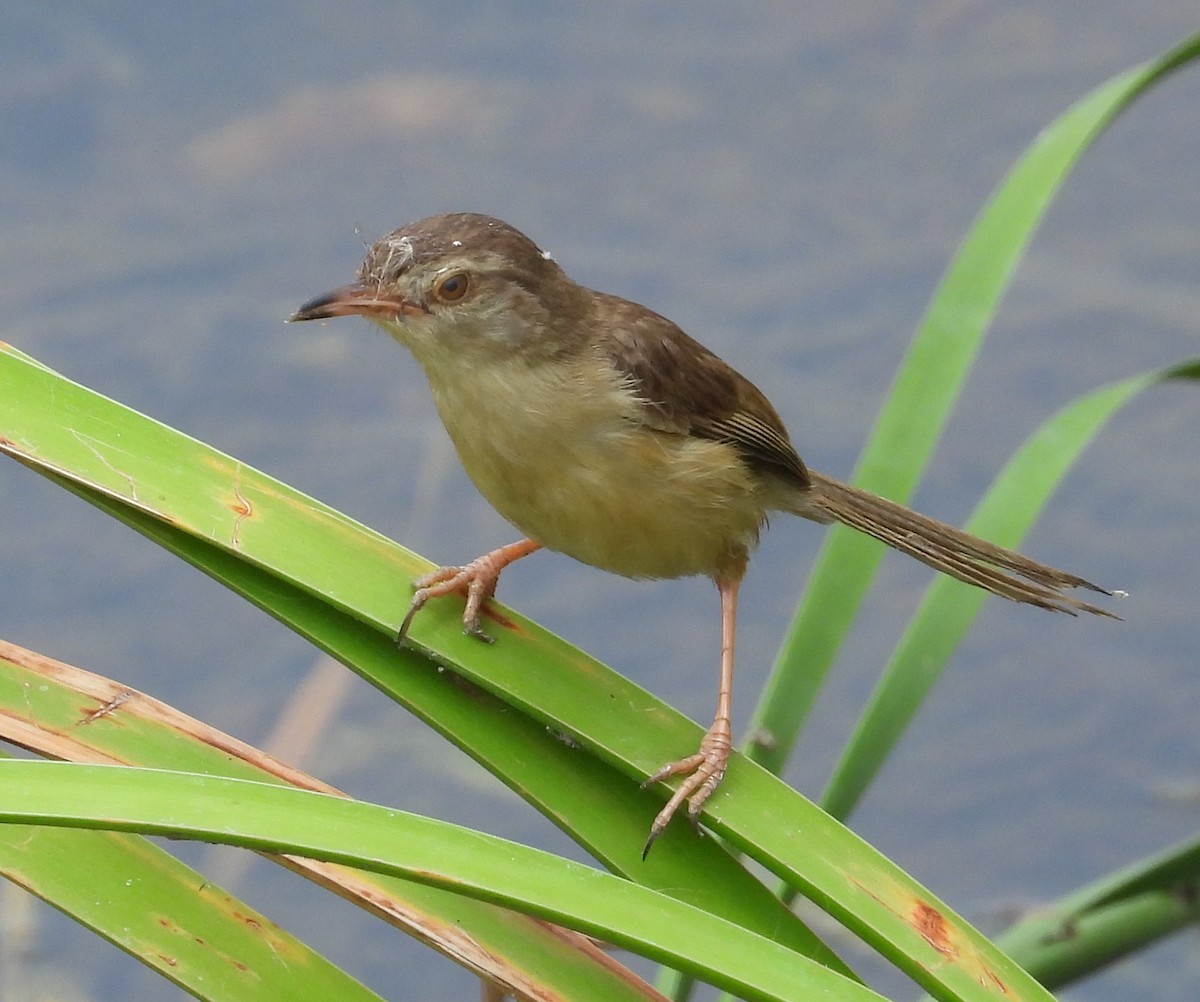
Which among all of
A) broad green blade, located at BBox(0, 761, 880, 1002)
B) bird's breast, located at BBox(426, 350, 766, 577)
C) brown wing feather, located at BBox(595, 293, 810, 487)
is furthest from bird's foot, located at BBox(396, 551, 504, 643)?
broad green blade, located at BBox(0, 761, 880, 1002)

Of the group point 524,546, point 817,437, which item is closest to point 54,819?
point 524,546

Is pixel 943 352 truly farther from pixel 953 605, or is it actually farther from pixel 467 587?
pixel 467 587

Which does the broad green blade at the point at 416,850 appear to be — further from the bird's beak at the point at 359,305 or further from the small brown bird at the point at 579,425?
the bird's beak at the point at 359,305

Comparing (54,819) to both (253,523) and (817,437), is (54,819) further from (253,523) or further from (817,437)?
(817,437)

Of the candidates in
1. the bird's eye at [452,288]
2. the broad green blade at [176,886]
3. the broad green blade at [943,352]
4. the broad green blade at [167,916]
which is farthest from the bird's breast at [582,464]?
the broad green blade at [167,916]

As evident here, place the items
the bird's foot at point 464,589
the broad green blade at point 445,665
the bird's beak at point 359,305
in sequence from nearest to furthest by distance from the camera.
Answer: the broad green blade at point 445,665
the bird's foot at point 464,589
the bird's beak at point 359,305

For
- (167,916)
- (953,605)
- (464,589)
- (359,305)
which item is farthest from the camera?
(953,605)

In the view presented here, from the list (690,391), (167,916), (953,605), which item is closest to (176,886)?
(167,916)
